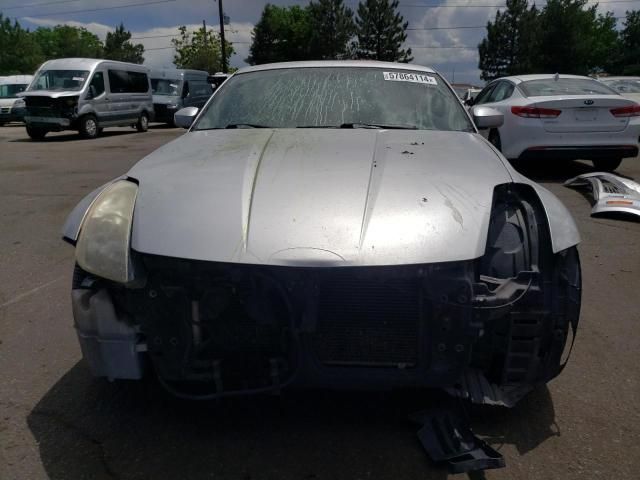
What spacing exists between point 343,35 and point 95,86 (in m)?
49.6

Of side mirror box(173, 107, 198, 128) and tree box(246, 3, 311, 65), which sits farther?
tree box(246, 3, 311, 65)

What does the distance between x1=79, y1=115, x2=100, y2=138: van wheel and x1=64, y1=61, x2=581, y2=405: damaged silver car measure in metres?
15.5

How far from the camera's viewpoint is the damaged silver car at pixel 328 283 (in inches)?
81.4

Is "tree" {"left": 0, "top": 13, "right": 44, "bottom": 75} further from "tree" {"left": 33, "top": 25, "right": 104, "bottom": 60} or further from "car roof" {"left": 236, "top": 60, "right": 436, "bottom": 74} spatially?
"car roof" {"left": 236, "top": 60, "right": 436, "bottom": 74}

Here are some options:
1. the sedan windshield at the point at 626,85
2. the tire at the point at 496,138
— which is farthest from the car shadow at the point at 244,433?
the sedan windshield at the point at 626,85

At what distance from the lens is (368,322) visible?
2146 millimetres

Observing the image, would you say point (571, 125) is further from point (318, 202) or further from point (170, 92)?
point (170, 92)

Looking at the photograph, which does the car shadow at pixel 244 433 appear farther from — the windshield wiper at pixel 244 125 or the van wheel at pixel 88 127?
the van wheel at pixel 88 127

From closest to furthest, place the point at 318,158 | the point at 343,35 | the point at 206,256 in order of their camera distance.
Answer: the point at 206,256, the point at 318,158, the point at 343,35

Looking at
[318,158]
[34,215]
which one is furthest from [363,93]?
[34,215]

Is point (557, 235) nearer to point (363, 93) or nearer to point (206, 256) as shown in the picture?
point (206, 256)

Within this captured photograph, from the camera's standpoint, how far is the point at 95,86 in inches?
670

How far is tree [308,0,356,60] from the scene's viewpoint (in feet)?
203

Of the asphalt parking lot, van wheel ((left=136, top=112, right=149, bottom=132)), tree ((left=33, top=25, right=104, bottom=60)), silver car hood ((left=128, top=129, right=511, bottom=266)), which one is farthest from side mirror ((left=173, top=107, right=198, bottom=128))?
tree ((left=33, top=25, right=104, bottom=60))
